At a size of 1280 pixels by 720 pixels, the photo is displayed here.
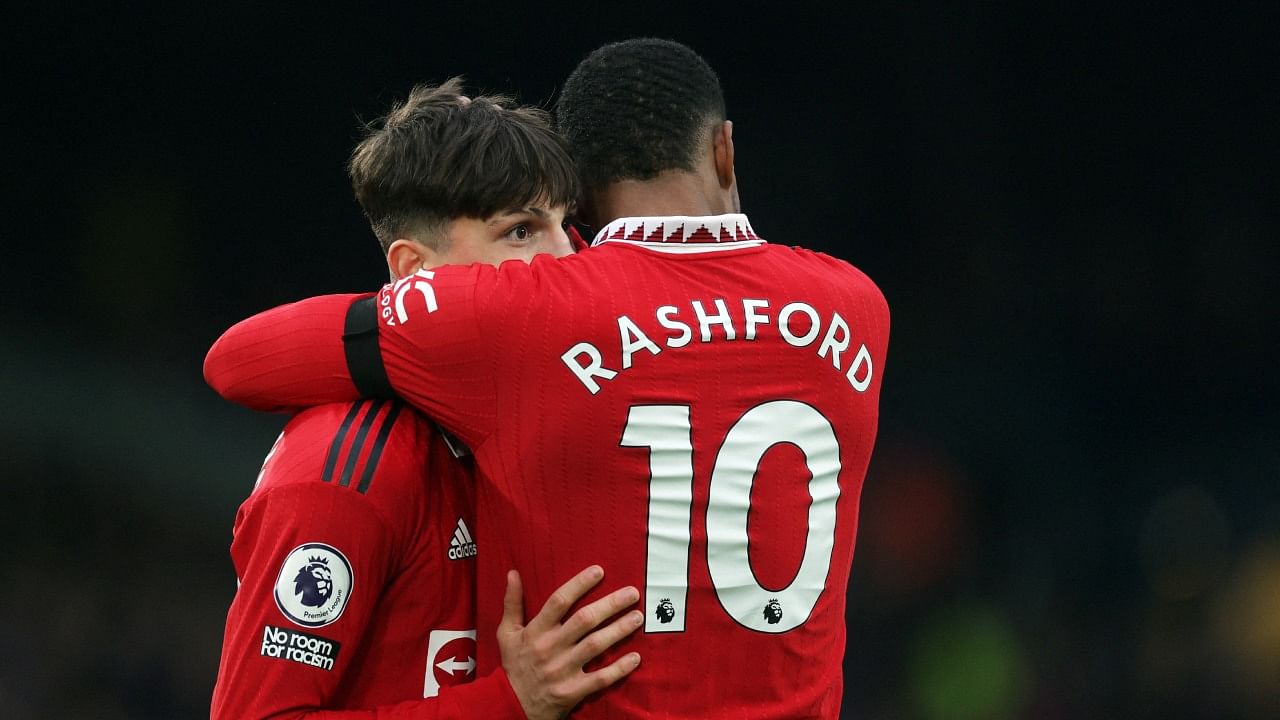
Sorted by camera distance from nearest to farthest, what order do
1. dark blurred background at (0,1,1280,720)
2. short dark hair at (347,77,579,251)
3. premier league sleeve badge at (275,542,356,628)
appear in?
premier league sleeve badge at (275,542,356,628), short dark hair at (347,77,579,251), dark blurred background at (0,1,1280,720)

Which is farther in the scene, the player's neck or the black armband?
the player's neck

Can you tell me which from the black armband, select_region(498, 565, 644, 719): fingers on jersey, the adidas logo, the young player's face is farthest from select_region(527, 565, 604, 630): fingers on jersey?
the young player's face

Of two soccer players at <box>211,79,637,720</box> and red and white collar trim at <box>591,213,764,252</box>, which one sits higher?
red and white collar trim at <box>591,213,764,252</box>

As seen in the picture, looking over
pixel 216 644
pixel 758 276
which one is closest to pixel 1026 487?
pixel 216 644

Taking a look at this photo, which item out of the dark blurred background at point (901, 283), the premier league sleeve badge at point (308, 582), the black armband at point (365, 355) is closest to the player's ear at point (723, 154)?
the black armband at point (365, 355)

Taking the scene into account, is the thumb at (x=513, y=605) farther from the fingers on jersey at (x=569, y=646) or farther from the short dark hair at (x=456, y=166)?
the short dark hair at (x=456, y=166)

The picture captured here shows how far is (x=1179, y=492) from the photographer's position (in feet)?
15.7

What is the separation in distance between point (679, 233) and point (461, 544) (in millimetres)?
473

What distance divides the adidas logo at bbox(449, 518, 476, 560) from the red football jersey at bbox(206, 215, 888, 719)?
5 centimetres

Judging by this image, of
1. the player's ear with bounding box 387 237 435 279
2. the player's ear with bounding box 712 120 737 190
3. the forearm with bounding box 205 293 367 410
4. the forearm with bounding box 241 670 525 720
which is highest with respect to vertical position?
the player's ear with bounding box 712 120 737 190

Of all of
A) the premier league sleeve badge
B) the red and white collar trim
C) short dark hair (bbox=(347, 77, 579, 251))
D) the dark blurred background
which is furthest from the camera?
the dark blurred background

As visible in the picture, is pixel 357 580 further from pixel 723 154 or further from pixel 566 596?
pixel 723 154

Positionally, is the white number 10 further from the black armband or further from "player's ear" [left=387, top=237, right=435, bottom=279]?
"player's ear" [left=387, top=237, right=435, bottom=279]

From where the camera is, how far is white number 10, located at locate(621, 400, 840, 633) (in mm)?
1511
